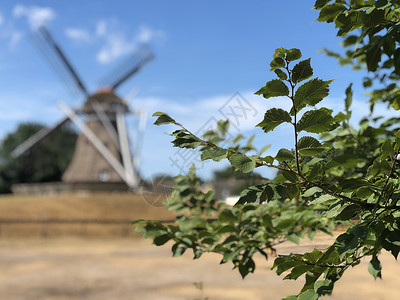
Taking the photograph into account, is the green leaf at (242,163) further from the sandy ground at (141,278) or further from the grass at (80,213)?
the grass at (80,213)

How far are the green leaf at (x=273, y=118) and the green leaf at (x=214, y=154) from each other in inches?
6.6

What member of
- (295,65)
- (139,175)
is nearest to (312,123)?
(295,65)

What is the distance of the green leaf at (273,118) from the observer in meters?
1.40

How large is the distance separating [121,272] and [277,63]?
11.2 metres

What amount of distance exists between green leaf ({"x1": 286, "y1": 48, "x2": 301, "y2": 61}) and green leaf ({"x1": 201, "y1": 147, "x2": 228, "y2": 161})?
41 centimetres

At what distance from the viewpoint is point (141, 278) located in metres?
10.3

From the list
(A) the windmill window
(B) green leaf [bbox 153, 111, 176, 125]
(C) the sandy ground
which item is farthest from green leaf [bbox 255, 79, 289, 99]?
(A) the windmill window

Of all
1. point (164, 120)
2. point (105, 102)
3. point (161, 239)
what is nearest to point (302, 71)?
point (164, 120)

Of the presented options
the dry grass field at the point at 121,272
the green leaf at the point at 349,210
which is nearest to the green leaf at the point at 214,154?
the green leaf at the point at 349,210

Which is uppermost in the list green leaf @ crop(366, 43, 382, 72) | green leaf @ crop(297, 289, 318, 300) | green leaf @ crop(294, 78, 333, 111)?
green leaf @ crop(366, 43, 382, 72)

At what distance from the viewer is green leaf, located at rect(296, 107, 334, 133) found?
142 centimetres

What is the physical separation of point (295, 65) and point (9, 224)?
77.9 feet

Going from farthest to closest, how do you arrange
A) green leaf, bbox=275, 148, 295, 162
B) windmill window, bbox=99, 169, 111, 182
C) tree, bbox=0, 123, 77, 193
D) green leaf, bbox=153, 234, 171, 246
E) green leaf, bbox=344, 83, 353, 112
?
tree, bbox=0, 123, 77, 193, windmill window, bbox=99, 169, 111, 182, green leaf, bbox=153, 234, 171, 246, green leaf, bbox=344, 83, 353, 112, green leaf, bbox=275, 148, 295, 162

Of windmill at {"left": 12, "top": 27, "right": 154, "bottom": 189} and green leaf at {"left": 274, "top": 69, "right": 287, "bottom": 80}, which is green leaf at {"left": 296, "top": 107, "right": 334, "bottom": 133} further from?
windmill at {"left": 12, "top": 27, "right": 154, "bottom": 189}
